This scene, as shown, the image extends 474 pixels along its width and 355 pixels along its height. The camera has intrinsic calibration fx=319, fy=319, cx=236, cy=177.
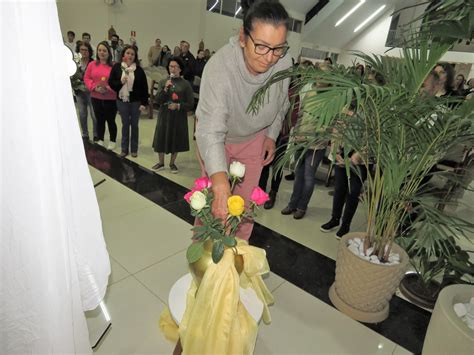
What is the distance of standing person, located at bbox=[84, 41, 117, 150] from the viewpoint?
3.88m

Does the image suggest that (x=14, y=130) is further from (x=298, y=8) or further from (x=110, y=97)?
(x=298, y=8)

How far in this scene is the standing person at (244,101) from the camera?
1.10 metres

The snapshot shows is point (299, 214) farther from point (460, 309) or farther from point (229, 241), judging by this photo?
point (229, 241)

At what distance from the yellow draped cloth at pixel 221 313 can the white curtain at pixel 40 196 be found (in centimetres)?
36

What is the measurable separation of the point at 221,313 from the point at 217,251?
0.73ft

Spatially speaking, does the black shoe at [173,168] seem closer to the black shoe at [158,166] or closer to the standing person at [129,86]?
the black shoe at [158,166]

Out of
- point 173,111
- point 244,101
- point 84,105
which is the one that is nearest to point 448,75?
point 244,101

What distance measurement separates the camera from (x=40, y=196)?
2.17ft

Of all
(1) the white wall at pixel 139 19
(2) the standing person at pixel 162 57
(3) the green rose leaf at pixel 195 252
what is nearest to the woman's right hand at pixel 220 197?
(3) the green rose leaf at pixel 195 252

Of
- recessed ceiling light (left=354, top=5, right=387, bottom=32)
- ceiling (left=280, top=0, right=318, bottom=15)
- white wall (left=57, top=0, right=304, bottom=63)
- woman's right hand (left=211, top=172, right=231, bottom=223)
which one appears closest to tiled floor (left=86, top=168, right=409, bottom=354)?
woman's right hand (left=211, top=172, right=231, bottom=223)

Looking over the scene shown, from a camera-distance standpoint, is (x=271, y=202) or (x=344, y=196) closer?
(x=344, y=196)

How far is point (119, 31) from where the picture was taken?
7.58 meters

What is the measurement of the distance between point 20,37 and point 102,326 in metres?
1.31

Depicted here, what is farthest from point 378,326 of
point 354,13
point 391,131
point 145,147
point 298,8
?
point 298,8
